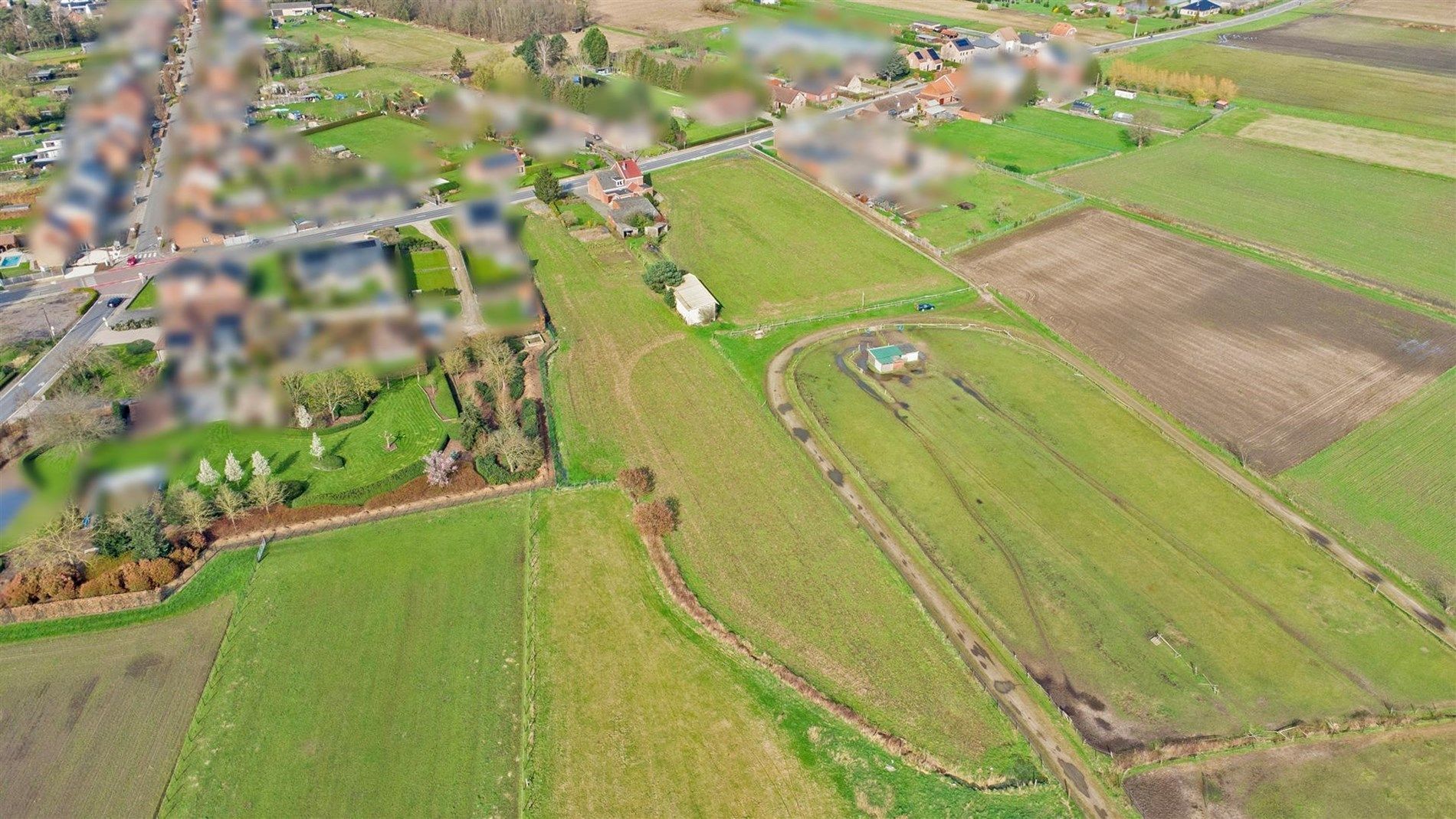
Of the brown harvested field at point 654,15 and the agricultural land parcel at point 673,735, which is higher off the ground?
the brown harvested field at point 654,15

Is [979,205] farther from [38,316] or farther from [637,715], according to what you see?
[38,316]

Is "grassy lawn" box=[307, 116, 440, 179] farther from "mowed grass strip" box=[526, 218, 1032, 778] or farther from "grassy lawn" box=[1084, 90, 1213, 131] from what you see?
"grassy lawn" box=[1084, 90, 1213, 131]

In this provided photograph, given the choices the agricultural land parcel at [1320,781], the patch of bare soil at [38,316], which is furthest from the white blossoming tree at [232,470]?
the agricultural land parcel at [1320,781]

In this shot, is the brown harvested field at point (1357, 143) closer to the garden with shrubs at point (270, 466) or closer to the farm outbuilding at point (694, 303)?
the farm outbuilding at point (694, 303)

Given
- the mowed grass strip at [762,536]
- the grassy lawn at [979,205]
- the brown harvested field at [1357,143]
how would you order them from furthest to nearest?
the brown harvested field at [1357,143], the grassy lawn at [979,205], the mowed grass strip at [762,536]

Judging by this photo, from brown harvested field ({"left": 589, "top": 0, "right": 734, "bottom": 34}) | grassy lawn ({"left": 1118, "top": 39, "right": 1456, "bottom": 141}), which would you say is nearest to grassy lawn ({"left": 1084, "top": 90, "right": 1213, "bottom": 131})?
grassy lawn ({"left": 1118, "top": 39, "right": 1456, "bottom": 141})

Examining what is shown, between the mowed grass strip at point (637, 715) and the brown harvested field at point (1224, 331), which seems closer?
the mowed grass strip at point (637, 715)
